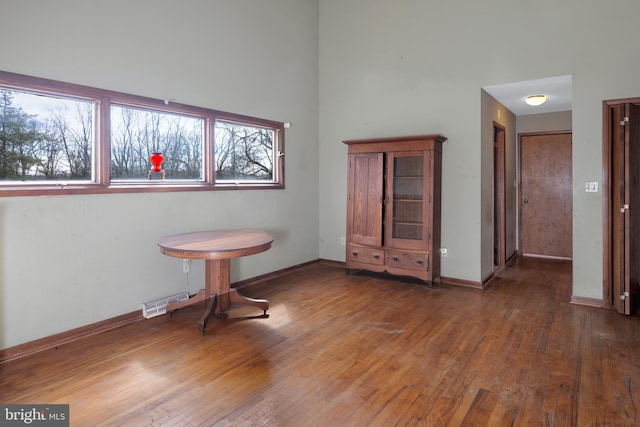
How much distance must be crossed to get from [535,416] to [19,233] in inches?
133

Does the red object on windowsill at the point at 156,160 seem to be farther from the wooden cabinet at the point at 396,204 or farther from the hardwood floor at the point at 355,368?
the wooden cabinet at the point at 396,204

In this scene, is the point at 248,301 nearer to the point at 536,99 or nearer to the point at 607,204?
the point at 607,204

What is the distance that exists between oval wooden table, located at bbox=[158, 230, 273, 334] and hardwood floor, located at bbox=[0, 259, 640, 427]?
0.14m

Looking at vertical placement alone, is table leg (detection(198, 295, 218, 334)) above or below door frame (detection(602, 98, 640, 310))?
below

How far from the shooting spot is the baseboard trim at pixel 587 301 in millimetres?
3707

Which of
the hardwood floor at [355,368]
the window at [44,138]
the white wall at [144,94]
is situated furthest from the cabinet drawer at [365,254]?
the window at [44,138]

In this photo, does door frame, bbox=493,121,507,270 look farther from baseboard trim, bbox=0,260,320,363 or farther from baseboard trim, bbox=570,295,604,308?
baseboard trim, bbox=0,260,320,363

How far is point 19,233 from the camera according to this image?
266 centimetres

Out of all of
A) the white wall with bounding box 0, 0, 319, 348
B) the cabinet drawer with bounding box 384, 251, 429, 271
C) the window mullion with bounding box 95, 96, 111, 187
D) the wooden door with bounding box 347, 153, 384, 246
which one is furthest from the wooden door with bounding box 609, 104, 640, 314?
the window mullion with bounding box 95, 96, 111, 187

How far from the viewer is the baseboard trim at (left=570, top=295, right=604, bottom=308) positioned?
3.71 meters

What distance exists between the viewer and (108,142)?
124 inches

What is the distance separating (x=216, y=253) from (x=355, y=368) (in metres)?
1.29

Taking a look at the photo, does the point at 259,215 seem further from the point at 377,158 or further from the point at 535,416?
the point at 535,416

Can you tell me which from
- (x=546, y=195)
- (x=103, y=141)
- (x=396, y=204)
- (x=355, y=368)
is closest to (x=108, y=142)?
(x=103, y=141)
